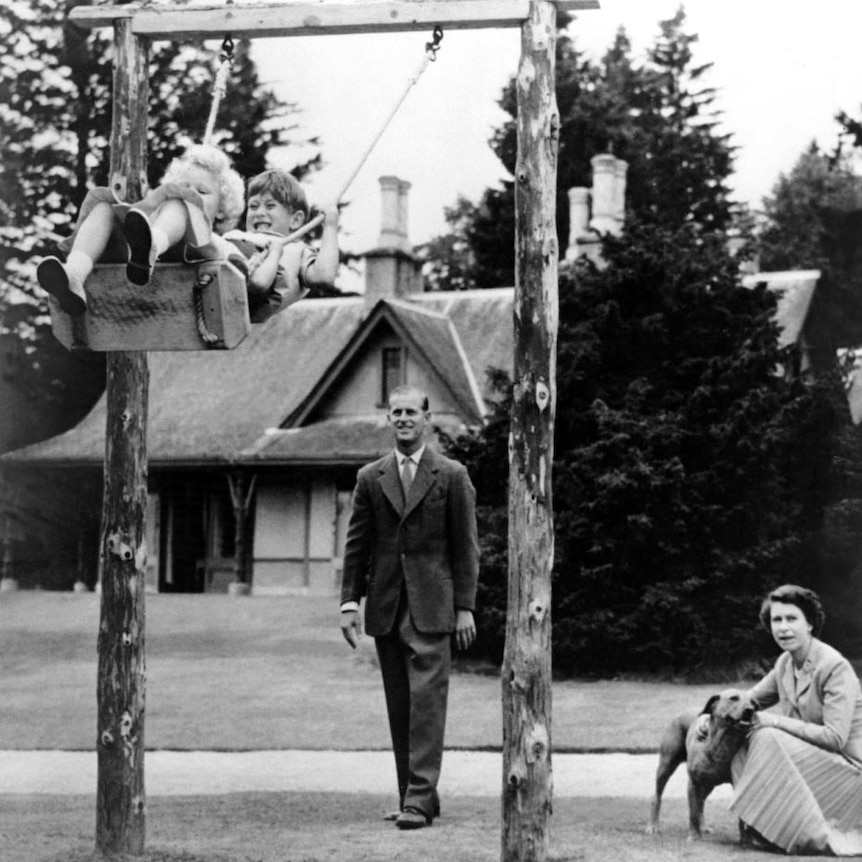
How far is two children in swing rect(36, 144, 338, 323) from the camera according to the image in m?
6.14

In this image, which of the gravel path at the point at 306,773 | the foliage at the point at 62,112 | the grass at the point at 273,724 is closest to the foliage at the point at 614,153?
the foliage at the point at 62,112

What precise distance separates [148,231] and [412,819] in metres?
3.34

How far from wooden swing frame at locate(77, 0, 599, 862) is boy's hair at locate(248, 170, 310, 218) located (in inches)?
30.7

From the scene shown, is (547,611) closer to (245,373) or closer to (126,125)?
(126,125)

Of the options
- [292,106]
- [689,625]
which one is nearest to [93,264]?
[689,625]

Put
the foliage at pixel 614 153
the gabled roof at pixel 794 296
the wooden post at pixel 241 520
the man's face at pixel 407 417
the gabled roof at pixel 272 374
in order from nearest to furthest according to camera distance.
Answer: the man's face at pixel 407 417
the gabled roof at pixel 794 296
the gabled roof at pixel 272 374
the wooden post at pixel 241 520
the foliage at pixel 614 153

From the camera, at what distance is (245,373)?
31500 millimetres

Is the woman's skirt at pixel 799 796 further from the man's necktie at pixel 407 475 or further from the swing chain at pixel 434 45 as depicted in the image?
the swing chain at pixel 434 45

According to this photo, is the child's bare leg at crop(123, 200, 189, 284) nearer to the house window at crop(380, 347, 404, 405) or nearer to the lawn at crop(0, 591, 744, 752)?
the lawn at crop(0, 591, 744, 752)

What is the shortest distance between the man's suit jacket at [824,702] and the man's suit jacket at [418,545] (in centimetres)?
168

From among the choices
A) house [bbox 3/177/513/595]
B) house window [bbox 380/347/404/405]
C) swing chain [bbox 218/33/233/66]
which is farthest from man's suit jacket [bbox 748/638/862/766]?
house window [bbox 380/347/404/405]

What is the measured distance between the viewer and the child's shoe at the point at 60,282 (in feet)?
19.9

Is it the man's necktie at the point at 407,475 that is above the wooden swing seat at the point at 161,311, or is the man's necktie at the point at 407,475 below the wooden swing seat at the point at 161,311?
below

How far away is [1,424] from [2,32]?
32.8ft
